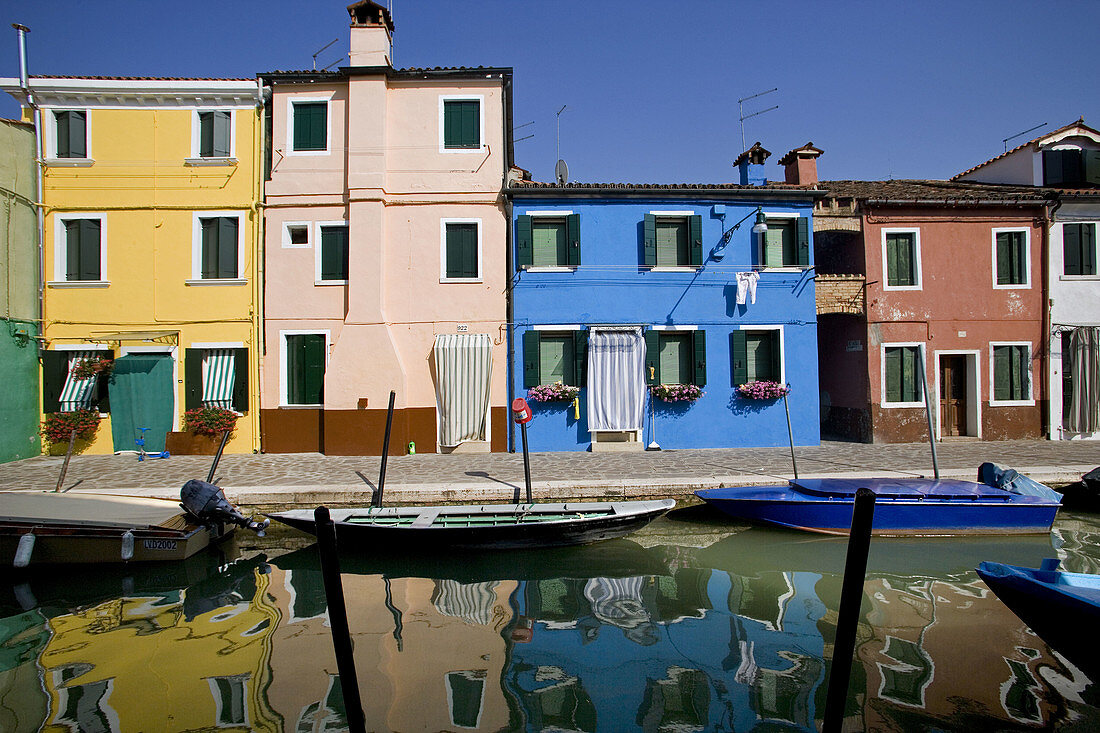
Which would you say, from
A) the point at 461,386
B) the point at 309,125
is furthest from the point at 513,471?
the point at 309,125

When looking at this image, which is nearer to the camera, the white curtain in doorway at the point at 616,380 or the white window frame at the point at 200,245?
the white window frame at the point at 200,245

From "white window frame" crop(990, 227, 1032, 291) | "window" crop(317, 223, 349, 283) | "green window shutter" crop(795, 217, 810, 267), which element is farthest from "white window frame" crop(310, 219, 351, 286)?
"white window frame" crop(990, 227, 1032, 291)

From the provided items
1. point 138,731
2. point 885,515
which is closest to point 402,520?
point 138,731

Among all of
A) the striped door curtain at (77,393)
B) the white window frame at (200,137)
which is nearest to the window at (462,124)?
the white window frame at (200,137)

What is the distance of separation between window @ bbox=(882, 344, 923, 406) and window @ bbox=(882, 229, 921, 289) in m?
1.64

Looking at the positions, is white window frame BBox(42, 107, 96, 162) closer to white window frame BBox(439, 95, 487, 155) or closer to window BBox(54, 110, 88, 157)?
window BBox(54, 110, 88, 157)

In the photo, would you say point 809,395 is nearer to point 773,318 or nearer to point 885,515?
point 773,318

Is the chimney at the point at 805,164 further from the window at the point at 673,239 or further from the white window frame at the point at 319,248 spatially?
the white window frame at the point at 319,248

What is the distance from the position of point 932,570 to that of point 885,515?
1216 millimetres

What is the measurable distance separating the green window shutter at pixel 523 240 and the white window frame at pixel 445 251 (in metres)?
0.86

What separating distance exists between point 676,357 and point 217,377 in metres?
10.7

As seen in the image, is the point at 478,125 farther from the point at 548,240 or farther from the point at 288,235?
the point at 288,235

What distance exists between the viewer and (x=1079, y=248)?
16188 millimetres

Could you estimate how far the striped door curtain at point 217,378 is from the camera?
14.2 m
